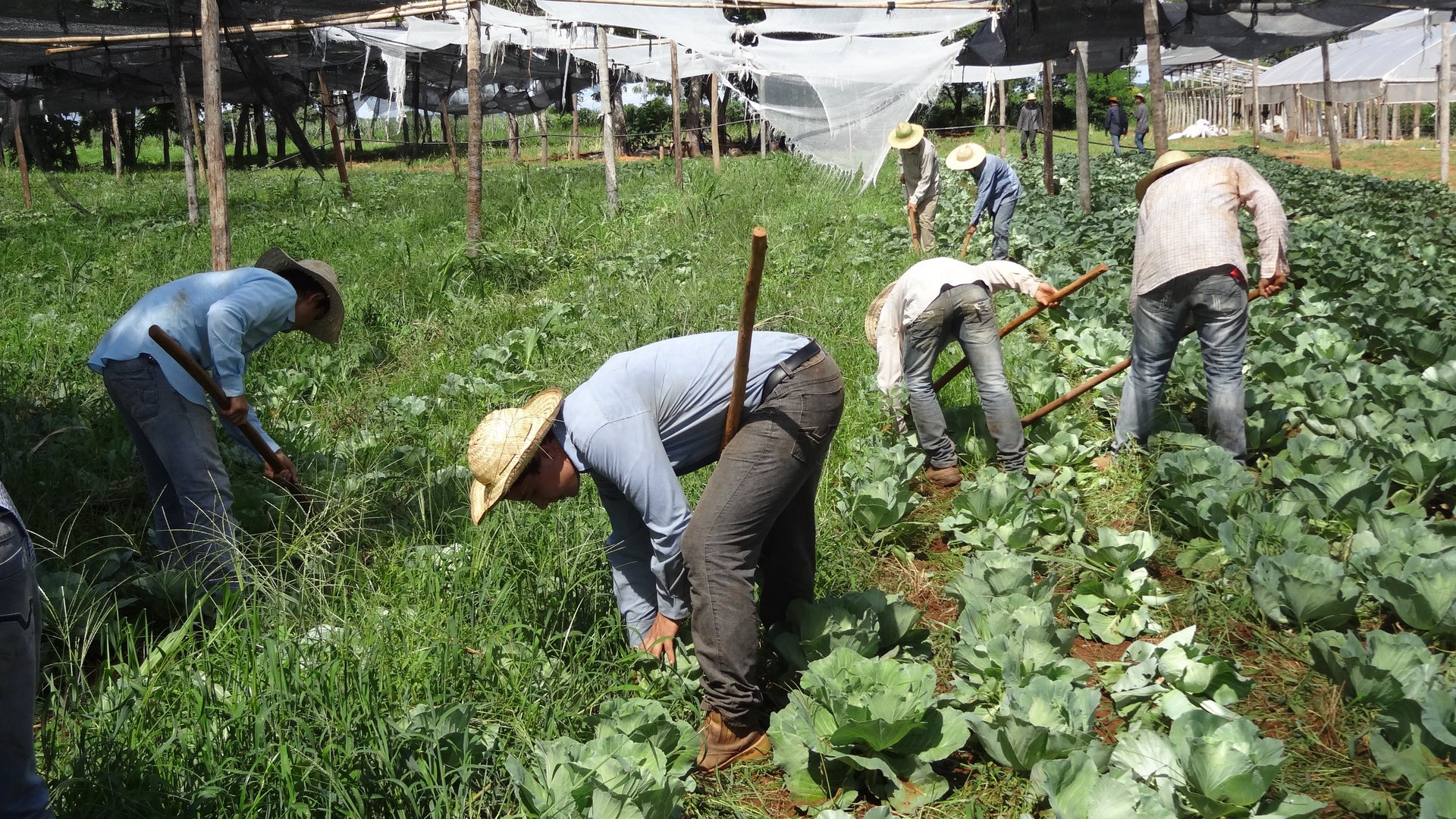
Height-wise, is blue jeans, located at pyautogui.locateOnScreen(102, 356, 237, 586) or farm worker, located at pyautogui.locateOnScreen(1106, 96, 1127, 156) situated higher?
farm worker, located at pyautogui.locateOnScreen(1106, 96, 1127, 156)

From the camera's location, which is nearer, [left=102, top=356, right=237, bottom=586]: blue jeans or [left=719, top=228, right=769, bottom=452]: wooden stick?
[left=719, top=228, right=769, bottom=452]: wooden stick

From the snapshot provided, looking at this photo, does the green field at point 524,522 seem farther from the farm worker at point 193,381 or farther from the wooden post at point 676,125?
the wooden post at point 676,125

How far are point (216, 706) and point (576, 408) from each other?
1215mm

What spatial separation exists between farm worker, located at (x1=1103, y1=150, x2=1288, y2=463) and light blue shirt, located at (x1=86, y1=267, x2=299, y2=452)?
3761mm

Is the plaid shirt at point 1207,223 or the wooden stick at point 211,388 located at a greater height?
the plaid shirt at point 1207,223

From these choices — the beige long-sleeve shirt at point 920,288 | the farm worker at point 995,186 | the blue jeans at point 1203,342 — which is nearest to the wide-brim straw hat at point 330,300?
the beige long-sleeve shirt at point 920,288

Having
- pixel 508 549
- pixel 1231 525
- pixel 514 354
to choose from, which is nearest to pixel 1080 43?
pixel 514 354

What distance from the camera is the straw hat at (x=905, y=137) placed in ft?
29.0

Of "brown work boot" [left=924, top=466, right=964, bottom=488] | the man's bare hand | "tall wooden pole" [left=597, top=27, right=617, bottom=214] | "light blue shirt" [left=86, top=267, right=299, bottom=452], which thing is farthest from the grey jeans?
"tall wooden pole" [left=597, top=27, right=617, bottom=214]

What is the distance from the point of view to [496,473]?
2730 mm

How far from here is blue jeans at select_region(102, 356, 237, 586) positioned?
3715 millimetres

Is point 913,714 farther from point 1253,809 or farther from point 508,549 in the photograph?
point 508,549

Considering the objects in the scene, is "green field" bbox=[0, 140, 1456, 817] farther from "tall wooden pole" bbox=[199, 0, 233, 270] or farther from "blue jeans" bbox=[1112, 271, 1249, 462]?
"tall wooden pole" bbox=[199, 0, 233, 270]

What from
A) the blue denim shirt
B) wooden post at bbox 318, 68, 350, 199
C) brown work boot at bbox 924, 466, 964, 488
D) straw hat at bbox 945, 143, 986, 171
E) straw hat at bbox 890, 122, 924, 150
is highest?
wooden post at bbox 318, 68, 350, 199
